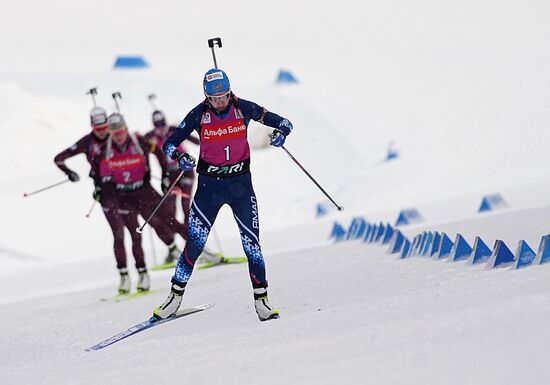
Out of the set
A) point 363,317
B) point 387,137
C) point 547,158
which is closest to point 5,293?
point 363,317

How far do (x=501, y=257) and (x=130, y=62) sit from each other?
27117 millimetres

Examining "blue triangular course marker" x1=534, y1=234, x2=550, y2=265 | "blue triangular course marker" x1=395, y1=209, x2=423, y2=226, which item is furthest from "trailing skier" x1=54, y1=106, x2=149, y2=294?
"blue triangular course marker" x1=534, y1=234, x2=550, y2=265

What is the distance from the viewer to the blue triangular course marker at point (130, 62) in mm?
31688

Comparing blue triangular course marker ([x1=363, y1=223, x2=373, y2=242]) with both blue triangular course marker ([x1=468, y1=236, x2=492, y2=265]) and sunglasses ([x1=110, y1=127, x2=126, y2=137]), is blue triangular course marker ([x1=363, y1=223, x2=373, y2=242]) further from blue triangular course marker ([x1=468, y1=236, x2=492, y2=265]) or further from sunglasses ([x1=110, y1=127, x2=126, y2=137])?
blue triangular course marker ([x1=468, y1=236, x2=492, y2=265])

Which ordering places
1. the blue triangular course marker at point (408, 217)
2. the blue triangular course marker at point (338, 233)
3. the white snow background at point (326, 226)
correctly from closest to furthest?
the white snow background at point (326, 226), the blue triangular course marker at point (338, 233), the blue triangular course marker at point (408, 217)

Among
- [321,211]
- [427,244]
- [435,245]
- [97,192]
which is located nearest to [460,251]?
[435,245]

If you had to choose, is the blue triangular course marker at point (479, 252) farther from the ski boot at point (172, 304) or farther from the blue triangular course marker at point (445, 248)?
the ski boot at point (172, 304)

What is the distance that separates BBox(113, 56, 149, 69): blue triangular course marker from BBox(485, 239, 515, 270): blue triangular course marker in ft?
87.5

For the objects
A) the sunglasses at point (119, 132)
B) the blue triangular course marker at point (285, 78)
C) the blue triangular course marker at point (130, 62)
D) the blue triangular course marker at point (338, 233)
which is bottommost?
the blue triangular course marker at point (338, 233)

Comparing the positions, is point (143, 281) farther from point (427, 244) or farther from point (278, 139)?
point (278, 139)

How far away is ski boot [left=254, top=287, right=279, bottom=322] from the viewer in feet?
19.1

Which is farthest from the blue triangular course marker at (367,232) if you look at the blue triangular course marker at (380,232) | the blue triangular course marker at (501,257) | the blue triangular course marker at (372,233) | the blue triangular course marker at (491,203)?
the blue triangular course marker at (501,257)

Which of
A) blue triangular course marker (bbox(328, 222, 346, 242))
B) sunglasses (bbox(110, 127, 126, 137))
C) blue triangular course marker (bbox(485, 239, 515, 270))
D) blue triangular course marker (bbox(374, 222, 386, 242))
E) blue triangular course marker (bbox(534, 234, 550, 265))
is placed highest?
sunglasses (bbox(110, 127, 126, 137))

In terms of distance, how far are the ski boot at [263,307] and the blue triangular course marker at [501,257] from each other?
143 centimetres
